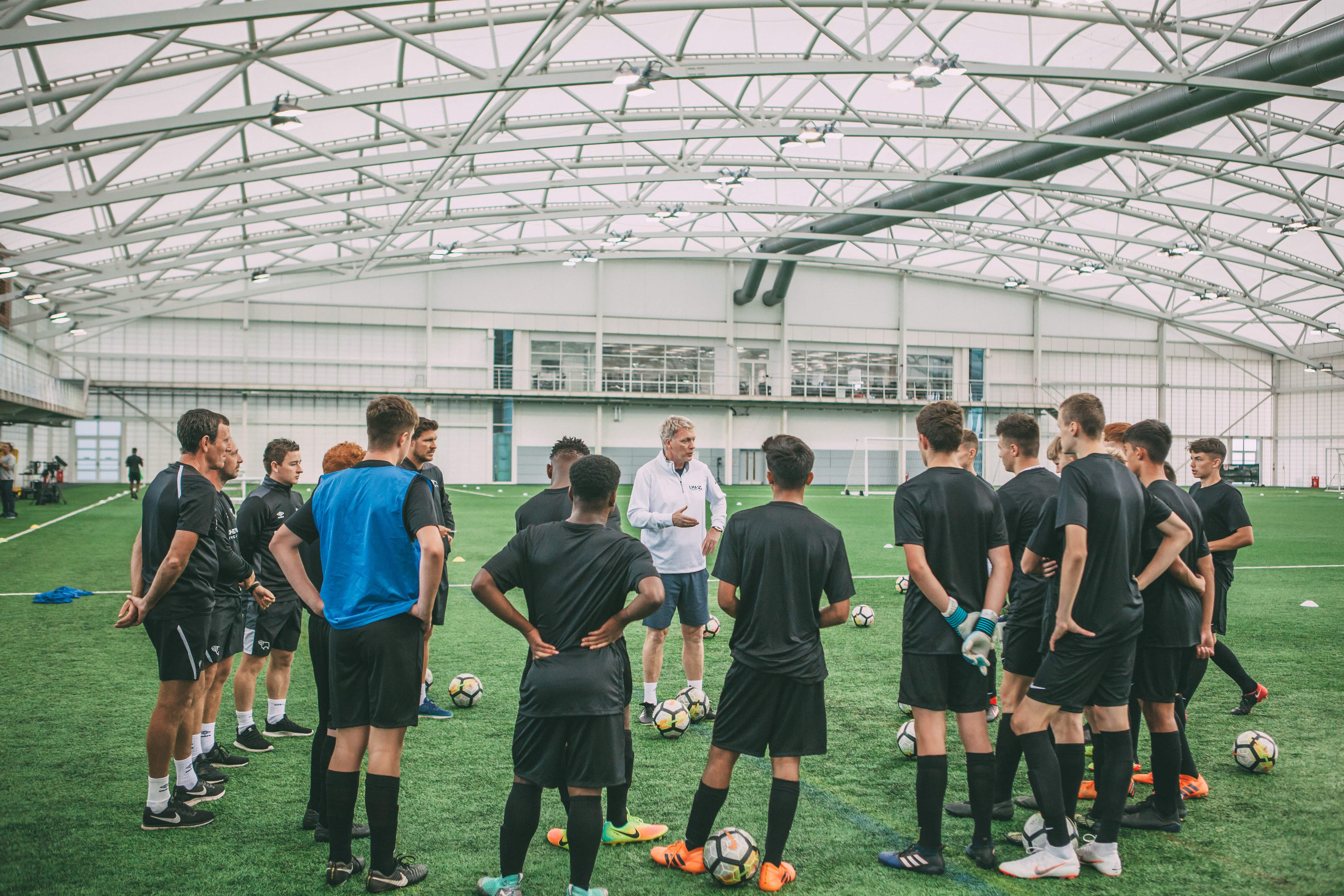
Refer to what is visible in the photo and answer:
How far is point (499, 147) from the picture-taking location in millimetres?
22641

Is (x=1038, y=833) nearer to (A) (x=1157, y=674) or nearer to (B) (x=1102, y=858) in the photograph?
(B) (x=1102, y=858)

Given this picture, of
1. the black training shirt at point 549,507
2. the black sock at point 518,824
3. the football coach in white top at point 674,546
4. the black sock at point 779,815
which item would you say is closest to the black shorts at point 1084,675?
the black sock at point 779,815

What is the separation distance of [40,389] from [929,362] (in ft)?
136

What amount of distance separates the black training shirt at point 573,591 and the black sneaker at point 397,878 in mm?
1024

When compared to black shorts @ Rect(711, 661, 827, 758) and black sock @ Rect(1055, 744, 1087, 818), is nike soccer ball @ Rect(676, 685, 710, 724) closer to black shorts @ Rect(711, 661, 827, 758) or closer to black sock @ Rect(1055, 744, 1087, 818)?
black shorts @ Rect(711, 661, 827, 758)

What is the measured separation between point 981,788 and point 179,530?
13.8 ft

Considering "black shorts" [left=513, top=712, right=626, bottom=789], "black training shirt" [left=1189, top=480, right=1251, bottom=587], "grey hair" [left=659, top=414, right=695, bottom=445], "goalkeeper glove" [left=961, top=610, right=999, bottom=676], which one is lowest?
"black shorts" [left=513, top=712, right=626, bottom=789]

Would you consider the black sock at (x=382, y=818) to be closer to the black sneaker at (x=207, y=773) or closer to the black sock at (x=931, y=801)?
the black sneaker at (x=207, y=773)

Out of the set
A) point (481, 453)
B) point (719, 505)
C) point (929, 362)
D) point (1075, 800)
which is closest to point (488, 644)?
point (719, 505)

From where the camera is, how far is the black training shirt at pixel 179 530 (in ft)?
14.6

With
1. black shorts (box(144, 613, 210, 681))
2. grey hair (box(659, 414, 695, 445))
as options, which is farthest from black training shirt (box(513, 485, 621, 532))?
black shorts (box(144, 613, 210, 681))

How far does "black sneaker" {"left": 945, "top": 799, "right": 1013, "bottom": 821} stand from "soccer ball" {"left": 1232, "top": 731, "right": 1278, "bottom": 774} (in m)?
1.84

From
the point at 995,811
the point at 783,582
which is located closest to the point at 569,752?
the point at 783,582

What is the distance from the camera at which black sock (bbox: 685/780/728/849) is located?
3957 millimetres
